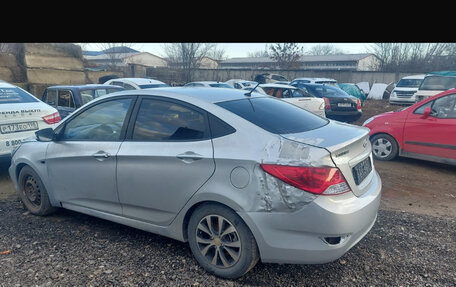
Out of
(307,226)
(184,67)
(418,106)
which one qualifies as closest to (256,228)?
(307,226)

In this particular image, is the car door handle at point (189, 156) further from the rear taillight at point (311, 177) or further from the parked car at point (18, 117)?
the parked car at point (18, 117)

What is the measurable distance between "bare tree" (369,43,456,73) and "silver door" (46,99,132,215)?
100 ft

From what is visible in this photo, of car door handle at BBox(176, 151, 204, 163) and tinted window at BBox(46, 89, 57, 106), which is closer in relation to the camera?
car door handle at BBox(176, 151, 204, 163)

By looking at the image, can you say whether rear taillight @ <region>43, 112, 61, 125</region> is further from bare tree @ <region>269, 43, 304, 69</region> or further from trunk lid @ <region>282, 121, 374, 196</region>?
bare tree @ <region>269, 43, 304, 69</region>

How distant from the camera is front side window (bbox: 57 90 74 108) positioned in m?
7.39

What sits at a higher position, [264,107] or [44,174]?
[264,107]

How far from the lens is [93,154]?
3.26 meters

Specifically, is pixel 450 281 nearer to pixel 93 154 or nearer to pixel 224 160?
pixel 224 160

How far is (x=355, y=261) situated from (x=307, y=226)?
99cm

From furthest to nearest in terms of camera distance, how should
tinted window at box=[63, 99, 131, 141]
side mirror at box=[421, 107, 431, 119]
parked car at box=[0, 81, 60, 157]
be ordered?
side mirror at box=[421, 107, 431, 119]
parked car at box=[0, 81, 60, 157]
tinted window at box=[63, 99, 131, 141]

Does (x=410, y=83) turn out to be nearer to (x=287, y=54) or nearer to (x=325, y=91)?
(x=325, y=91)

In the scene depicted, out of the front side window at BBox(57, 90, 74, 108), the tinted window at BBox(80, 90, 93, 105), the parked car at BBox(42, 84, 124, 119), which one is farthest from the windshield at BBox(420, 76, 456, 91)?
the front side window at BBox(57, 90, 74, 108)

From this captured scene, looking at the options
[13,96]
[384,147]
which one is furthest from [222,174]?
[384,147]

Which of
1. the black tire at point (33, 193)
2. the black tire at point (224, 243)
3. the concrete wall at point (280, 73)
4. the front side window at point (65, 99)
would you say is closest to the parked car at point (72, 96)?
the front side window at point (65, 99)
